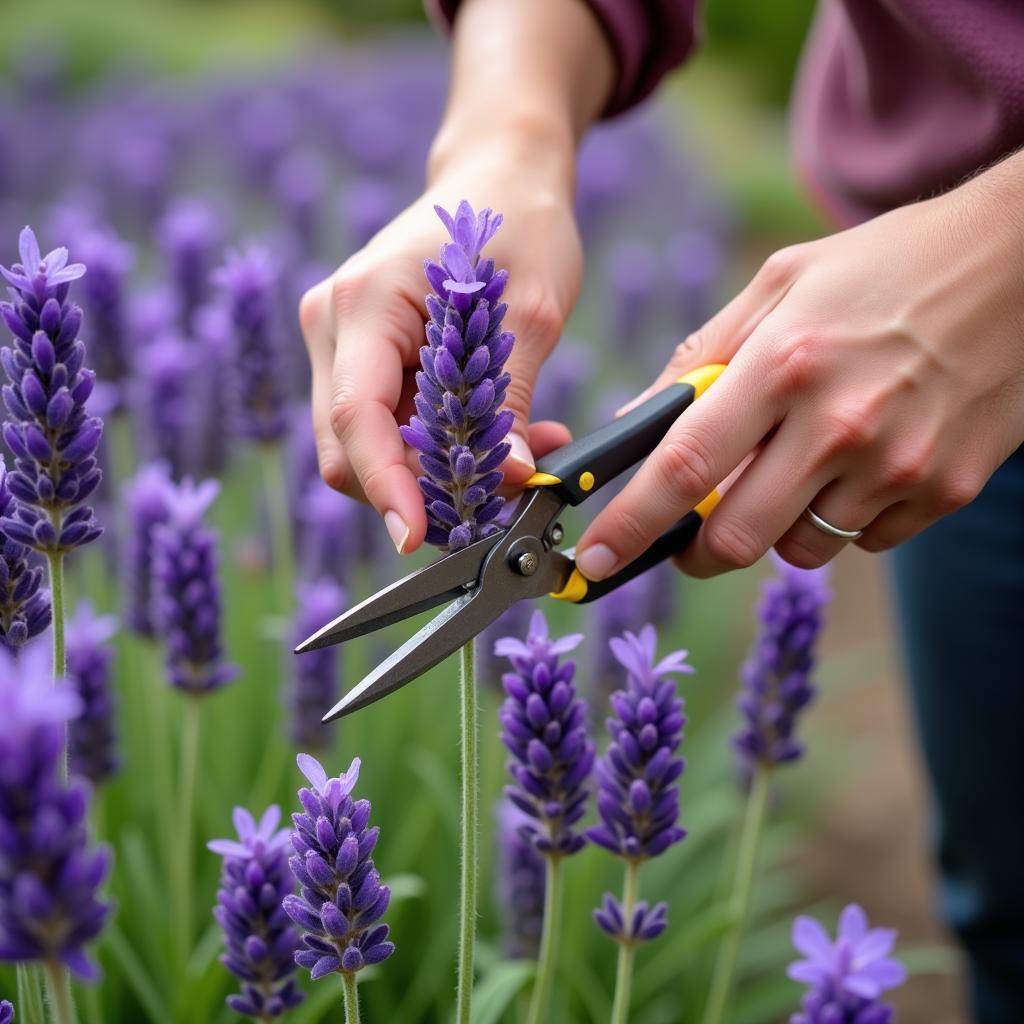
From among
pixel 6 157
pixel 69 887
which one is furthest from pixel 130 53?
pixel 69 887

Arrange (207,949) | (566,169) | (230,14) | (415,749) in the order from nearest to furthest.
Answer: (566,169) → (207,949) → (415,749) → (230,14)

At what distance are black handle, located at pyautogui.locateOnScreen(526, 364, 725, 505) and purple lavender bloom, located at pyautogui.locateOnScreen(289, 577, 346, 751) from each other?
0.69 m

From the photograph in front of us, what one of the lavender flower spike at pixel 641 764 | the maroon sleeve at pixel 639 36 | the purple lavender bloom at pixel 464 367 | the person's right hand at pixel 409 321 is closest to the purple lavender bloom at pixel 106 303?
the maroon sleeve at pixel 639 36

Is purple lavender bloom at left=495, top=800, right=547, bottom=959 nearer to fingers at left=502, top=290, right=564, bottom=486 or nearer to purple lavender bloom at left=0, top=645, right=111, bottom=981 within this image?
fingers at left=502, top=290, right=564, bottom=486

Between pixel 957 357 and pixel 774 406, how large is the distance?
0.67 feet

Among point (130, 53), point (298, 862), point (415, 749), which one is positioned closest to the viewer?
point (298, 862)

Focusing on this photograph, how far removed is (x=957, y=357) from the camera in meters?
1.36

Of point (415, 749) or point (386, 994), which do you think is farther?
point (415, 749)

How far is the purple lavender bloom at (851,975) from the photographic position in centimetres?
120

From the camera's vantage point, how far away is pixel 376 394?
143 centimetres

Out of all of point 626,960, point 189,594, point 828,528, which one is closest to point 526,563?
point 828,528

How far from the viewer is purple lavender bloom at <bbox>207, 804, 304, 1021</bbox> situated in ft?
4.30

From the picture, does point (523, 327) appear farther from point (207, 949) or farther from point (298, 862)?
point (207, 949)

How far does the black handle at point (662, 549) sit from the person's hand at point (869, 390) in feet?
0.47
